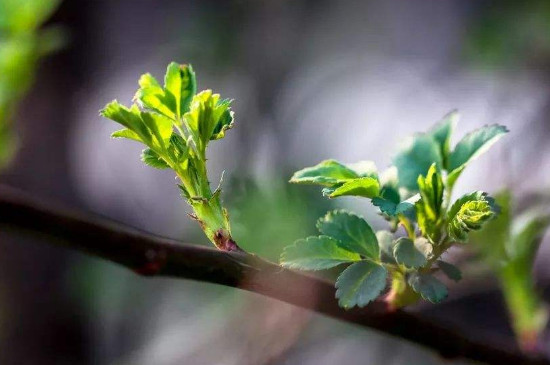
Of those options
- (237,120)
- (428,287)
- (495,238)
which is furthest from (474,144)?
(237,120)

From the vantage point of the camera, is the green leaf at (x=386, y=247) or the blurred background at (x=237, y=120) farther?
the blurred background at (x=237, y=120)

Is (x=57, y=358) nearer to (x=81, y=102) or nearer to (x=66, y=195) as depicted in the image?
(x=66, y=195)

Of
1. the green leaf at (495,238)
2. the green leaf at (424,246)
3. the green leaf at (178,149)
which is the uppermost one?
the green leaf at (178,149)

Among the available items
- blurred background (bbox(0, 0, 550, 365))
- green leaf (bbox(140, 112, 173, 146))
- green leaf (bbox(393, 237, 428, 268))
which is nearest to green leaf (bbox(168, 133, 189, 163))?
green leaf (bbox(140, 112, 173, 146))

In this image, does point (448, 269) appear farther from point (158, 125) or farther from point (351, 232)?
point (158, 125)

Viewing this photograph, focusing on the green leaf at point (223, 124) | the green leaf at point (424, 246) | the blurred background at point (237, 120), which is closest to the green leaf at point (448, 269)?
the green leaf at point (424, 246)

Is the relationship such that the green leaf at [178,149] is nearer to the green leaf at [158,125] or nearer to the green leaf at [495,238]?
the green leaf at [158,125]

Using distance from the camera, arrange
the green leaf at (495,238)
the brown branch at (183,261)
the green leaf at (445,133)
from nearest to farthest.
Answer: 1. the brown branch at (183,261)
2. the green leaf at (445,133)
3. the green leaf at (495,238)
